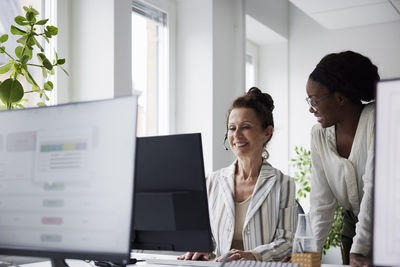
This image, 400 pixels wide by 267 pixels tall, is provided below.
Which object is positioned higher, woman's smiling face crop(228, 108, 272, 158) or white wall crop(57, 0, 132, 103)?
white wall crop(57, 0, 132, 103)

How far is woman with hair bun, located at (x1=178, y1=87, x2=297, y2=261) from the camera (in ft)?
6.35

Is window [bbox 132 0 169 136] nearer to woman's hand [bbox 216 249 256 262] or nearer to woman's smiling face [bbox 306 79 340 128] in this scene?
woman's smiling face [bbox 306 79 340 128]

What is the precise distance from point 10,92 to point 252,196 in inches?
41.1

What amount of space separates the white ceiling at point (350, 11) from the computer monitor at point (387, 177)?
10.4ft

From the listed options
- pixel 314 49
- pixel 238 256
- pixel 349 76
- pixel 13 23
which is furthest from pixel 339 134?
pixel 314 49

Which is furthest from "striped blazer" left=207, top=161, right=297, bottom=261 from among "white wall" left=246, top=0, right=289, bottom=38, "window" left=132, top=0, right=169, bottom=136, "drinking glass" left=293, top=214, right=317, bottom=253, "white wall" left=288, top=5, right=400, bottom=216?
"white wall" left=288, top=5, right=400, bottom=216

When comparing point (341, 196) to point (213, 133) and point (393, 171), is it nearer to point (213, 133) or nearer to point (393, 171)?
point (393, 171)

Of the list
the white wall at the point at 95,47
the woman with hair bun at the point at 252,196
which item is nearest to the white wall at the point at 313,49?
the white wall at the point at 95,47

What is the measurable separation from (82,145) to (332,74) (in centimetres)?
130

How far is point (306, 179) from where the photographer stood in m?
3.83

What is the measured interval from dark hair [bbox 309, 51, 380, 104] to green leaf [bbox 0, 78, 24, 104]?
4.05 ft

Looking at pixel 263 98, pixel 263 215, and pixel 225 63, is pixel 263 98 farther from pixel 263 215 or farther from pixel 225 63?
pixel 225 63

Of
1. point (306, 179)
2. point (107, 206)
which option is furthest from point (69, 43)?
point (306, 179)

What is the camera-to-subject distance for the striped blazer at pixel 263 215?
76.1 inches
